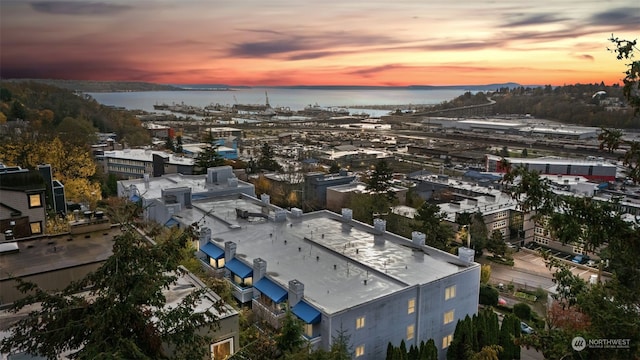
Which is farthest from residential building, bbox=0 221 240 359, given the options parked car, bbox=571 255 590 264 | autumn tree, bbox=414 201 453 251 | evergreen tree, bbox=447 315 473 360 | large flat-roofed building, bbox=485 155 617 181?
large flat-roofed building, bbox=485 155 617 181

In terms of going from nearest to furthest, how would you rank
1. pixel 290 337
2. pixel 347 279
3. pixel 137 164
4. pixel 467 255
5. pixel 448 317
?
pixel 290 337 → pixel 347 279 → pixel 448 317 → pixel 467 255 → pixel 137 164

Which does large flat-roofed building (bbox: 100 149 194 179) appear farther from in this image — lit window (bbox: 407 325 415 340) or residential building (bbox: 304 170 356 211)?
lit window (bbox: 407 325 415 340)

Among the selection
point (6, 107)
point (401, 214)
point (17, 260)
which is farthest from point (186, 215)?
point (6, 107)

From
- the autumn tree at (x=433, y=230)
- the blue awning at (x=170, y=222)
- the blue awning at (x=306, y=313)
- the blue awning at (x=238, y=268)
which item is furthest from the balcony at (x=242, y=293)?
the autumn tree at (x=433, y=230)

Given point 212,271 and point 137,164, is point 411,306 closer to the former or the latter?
point 212,271

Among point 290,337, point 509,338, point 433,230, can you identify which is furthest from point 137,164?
point 290,337

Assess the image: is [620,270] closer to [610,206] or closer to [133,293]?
[610,206]

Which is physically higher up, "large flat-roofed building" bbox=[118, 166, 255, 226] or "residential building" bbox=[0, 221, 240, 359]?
"residential building" bbox=[0, 221, 240, 359]
